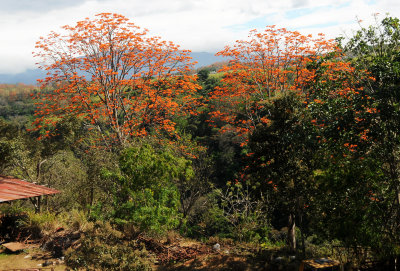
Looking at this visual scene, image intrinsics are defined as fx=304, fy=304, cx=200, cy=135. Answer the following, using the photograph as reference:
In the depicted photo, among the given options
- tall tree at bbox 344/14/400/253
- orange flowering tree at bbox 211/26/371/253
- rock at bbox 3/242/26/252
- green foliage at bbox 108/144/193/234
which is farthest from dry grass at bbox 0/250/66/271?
tall tree at bbox 344/14/400/253

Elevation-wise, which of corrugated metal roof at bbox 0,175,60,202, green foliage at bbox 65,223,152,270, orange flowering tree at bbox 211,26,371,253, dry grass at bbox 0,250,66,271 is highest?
orange flowering tree at bbox 211,26,371,253

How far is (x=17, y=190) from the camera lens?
1114cm

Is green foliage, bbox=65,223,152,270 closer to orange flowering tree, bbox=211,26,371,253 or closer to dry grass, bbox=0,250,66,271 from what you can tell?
dry grass, bbox=0,250,66,271

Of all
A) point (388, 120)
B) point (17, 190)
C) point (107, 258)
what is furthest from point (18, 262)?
point (388, 120)

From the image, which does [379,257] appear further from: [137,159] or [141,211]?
[137,159]

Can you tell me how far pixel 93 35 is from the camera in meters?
16.8

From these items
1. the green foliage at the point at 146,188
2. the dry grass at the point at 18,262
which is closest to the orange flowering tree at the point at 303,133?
the green foliage at the point at 146,188

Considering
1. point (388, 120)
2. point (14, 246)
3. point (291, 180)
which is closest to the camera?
point (388, 120)

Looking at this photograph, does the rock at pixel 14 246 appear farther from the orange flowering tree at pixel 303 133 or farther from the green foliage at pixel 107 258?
the orange flowering tree at pixel 303 133

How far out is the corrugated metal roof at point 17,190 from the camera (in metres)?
10.5

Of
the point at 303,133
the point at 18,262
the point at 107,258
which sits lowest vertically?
the point at 18,262

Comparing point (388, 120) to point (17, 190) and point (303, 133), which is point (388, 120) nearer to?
point (303, 133)

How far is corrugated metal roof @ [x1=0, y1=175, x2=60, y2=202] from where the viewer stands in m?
10.5

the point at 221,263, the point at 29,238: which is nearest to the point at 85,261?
the point at 221,263
